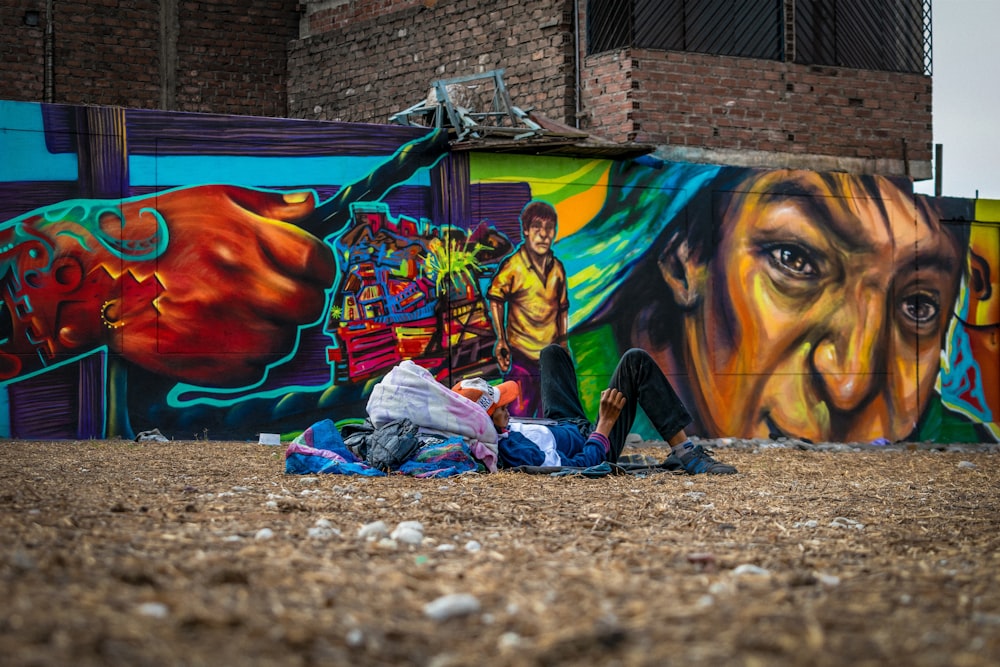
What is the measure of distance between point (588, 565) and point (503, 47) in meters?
10.8

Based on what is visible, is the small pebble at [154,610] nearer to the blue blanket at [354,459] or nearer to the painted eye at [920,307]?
the blue blanket at [354,459]

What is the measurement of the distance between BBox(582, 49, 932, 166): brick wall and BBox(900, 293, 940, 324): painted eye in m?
1.97

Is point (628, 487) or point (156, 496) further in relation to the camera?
point (628, 487)

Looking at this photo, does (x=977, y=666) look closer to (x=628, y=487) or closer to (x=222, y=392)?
(x=628, y=487)

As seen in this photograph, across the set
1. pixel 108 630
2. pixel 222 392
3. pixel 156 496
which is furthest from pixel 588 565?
pixel 222 392

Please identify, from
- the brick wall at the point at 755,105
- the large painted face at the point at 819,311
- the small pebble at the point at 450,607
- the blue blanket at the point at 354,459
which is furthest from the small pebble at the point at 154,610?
the brick wall at the point at 755,105

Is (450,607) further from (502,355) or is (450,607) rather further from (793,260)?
(793,260)

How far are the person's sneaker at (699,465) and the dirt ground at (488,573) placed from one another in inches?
29.9

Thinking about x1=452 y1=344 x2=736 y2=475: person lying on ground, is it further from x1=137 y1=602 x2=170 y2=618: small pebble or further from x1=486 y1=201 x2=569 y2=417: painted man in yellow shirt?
x1=137 y1=602 x2=170 y2=618: small pebble

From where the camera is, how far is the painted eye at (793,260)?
1189 cm

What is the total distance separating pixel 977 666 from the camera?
90.0 inches

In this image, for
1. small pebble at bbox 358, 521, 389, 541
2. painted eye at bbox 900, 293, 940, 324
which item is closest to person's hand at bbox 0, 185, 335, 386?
small pebble at bbox 358, 521, 389, 541

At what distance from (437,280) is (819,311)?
4.13 m

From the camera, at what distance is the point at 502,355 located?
10836 millimetres
